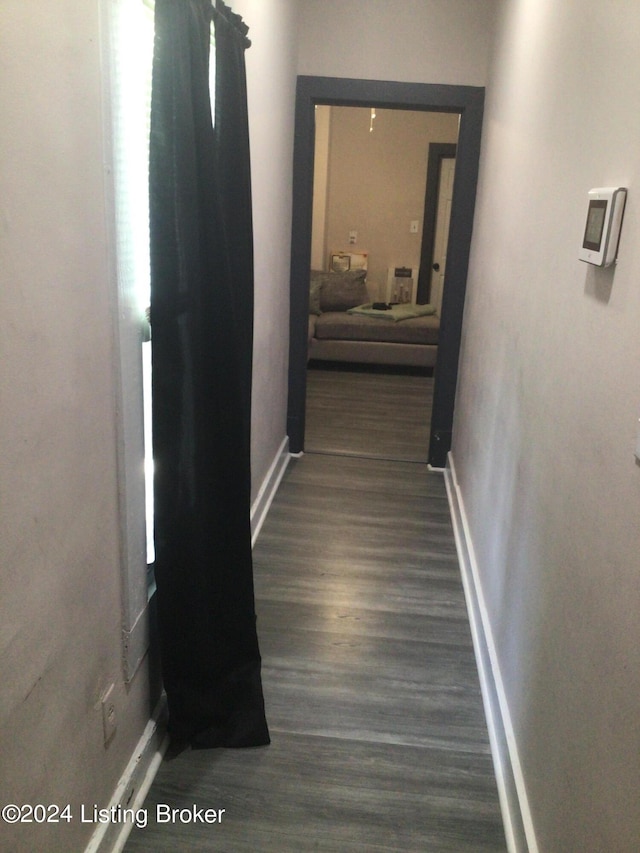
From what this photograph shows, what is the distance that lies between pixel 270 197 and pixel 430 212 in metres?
4.41

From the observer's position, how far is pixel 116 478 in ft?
4.71

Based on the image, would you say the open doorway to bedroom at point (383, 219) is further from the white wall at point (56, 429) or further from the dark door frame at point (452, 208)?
the white wall at point (56, 429)

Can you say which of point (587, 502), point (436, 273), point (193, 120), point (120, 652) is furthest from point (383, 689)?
point (436, 273)

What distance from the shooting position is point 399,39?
132 inches

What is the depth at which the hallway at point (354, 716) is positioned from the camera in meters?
1.66

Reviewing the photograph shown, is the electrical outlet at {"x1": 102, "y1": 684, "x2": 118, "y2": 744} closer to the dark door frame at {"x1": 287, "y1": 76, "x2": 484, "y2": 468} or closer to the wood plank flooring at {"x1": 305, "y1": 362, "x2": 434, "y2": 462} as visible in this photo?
the dark door frame at {"x1": 287, "y1": 76, "x2": 484, "y2": 468}

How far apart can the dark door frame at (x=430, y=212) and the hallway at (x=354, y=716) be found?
14.5 feet

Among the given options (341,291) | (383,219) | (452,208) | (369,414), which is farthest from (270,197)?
(383,219)

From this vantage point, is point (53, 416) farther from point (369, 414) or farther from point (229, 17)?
point (369, 414)

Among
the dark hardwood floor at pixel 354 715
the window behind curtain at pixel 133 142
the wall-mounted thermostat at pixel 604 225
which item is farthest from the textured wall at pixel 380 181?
the wall-mounted thermostat at pixel 604 225

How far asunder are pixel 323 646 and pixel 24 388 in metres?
1.61

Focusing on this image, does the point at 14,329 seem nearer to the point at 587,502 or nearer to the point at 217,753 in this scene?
the point at 587,502

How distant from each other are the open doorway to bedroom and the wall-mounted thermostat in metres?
4.38

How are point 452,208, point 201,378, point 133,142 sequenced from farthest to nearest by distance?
point 452,208 → point 201,378 → point 133,142
